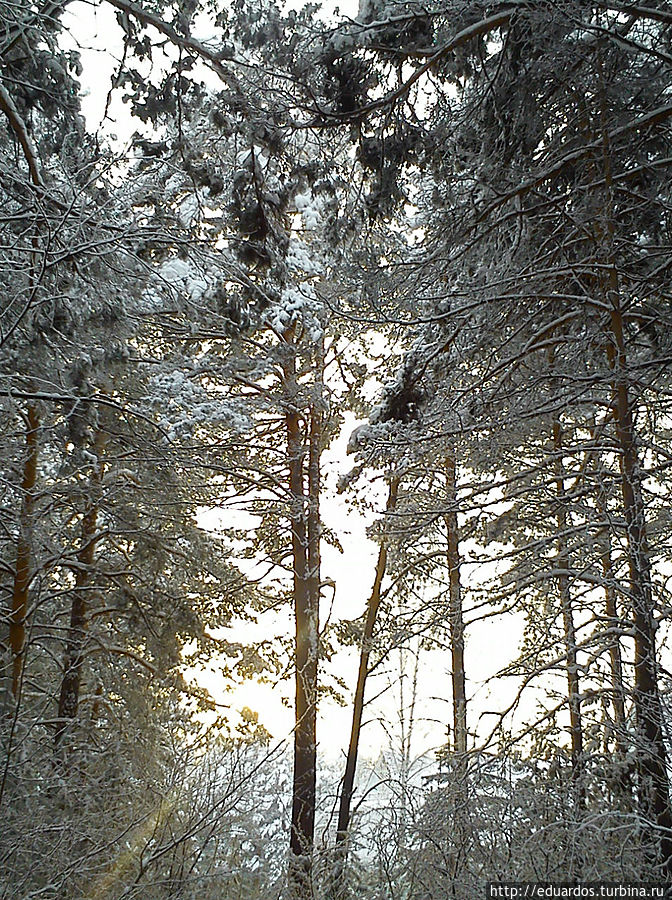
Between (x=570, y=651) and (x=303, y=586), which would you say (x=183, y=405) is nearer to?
(x=303, y=586)

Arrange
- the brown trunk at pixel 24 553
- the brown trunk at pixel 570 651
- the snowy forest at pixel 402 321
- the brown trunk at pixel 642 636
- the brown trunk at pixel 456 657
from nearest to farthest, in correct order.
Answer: the brown trunk at pixel 642 636 < the snowy forest at pixel 402 321 < the brown trunk at pixel 570 651 < the brown trunk at pixel 24 553 < the brown trunk at pixel 456 657

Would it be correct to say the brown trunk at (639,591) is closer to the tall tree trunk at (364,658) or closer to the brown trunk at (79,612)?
the tall tree trunk at (364,658)

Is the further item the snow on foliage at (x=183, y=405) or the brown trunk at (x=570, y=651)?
the snow on foliage at (x=183, y=405)

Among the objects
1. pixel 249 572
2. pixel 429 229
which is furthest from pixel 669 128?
pixel 249 572

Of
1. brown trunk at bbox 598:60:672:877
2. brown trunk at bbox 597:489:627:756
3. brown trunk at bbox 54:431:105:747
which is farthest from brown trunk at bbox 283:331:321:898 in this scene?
brown trunk at bbox 598:60:672:877

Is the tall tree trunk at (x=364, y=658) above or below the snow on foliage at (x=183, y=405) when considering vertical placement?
below

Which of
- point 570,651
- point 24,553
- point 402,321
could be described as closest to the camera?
point 570,651

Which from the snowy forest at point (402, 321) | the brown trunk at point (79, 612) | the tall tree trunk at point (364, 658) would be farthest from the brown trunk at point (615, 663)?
the brown trunk at point (79, 612)

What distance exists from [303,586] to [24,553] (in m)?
5.32

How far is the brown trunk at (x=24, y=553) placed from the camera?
585 cm

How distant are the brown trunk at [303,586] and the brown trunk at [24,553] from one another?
4326 mm

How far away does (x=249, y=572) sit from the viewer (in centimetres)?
1091

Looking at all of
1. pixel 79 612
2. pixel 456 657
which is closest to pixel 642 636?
pixel 456 657

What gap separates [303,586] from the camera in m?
10.8
